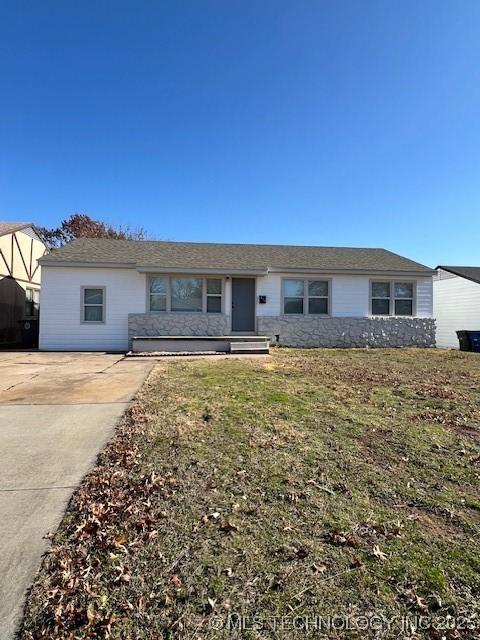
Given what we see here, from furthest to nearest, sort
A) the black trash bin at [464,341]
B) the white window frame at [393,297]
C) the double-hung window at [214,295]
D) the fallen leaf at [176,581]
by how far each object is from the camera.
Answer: the white window frame at [393,297] < the black trash bin at [464,341] < the double-hung window at [214,295] < the fallen leaf at [176,581]

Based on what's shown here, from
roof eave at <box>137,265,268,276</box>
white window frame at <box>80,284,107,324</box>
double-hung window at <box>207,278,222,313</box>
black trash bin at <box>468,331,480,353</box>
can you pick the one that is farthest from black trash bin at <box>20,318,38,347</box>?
black trash bin at <box>468,331,480,353</box>

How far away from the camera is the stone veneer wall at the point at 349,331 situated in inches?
547

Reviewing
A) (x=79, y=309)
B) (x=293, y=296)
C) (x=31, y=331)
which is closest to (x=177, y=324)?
(x=79, y=309)

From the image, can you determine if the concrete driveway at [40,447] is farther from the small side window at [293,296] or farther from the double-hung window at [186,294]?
the small side window at [293,296]

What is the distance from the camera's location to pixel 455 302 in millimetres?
17000

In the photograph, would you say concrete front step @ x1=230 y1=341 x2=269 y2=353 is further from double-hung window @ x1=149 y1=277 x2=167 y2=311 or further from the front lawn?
the front lawn

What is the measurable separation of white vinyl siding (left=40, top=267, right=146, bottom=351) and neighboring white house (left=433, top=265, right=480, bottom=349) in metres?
14.1

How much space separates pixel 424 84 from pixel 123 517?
13.3 m

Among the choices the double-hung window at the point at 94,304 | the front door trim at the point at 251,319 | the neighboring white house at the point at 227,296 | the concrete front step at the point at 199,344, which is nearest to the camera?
the concrete front step at the point at 199,344

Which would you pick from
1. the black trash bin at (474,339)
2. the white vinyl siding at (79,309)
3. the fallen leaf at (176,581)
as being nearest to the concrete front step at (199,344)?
the white vinyl siding at (79,309)

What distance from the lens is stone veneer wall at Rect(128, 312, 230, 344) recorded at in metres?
13.0

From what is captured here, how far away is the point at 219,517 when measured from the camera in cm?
244

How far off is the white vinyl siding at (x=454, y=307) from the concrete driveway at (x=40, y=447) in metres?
15.3

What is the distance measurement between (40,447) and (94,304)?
1006 cm
